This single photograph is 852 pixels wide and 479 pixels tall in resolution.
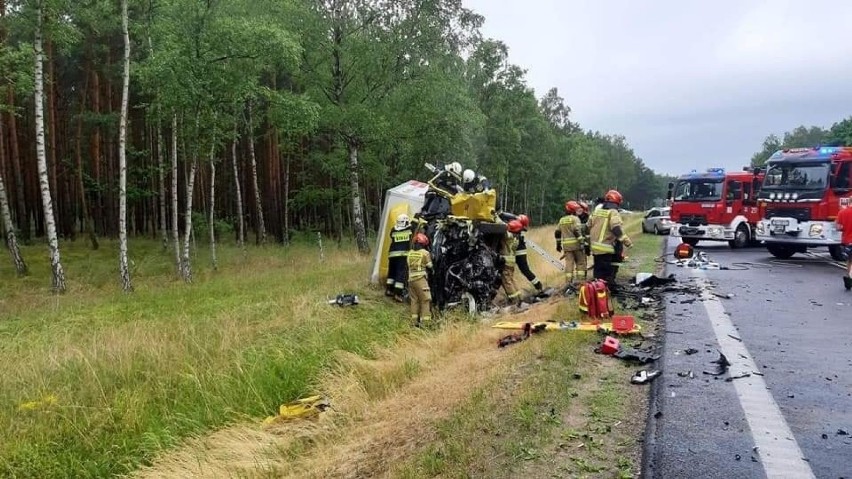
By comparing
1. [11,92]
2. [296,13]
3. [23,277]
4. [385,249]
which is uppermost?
[296,13]

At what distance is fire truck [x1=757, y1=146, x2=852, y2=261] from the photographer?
14133 mm

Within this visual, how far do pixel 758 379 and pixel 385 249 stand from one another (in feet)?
25.7

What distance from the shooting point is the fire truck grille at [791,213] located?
47.2 feet

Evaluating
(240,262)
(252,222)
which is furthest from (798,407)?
(252,222)

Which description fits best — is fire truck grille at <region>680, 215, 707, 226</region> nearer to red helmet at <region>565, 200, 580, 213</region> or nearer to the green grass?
red helmet at <region>565, 200, 580, 213</region>

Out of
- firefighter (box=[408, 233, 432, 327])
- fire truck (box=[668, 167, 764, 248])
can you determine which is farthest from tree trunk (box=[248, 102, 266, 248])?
fire truck (box=[668, 167, 764, 248])

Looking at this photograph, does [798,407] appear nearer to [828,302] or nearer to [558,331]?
[558,331]

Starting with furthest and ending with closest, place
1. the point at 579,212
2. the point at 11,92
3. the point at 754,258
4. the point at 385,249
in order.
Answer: the point at 11,92 < the point at 754,258 < the point at 385,249 < the point at 579,212

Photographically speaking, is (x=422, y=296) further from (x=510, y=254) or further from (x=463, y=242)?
(x=510, y=254)

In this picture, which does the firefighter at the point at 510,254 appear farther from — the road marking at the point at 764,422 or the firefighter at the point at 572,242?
the road marking at the point at 764,422

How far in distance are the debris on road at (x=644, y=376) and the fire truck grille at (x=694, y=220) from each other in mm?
15989

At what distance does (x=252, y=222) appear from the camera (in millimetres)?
32469

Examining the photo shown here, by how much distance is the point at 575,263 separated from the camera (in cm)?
1070

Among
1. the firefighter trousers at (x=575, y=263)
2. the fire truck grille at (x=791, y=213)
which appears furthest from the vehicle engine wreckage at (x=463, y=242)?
the fire truck grille at (x=791, y=213)
